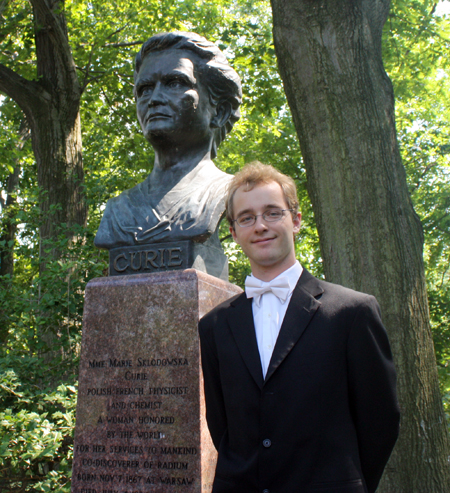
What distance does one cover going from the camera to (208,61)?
13.9 ft

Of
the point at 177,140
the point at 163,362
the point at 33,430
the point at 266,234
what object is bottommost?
the point at 33,430

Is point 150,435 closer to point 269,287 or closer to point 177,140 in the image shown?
point 269,287

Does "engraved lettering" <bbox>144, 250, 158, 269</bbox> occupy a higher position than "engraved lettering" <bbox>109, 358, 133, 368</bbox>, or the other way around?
"engraved lettering" <bbox>144, 250, 158, 269</bbox>

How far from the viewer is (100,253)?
7082mm

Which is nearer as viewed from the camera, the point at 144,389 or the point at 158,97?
the point at 144,389

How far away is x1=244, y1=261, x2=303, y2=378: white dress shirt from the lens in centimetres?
202

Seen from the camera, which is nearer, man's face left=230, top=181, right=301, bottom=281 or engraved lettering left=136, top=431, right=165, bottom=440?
man's face left=230, top=181, right=301, bottom=281

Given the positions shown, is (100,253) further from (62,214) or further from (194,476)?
(194,476)

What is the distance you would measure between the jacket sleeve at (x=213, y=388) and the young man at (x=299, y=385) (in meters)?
0.02

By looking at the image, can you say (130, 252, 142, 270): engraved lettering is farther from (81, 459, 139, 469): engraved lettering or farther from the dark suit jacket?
the dark suit jacket

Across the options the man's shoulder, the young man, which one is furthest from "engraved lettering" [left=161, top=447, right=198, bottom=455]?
the man's shoulder

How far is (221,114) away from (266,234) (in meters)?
2.54

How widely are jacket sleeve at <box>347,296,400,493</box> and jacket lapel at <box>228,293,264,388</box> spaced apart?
338mm

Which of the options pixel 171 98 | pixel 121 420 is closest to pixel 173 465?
pixel 121 420
